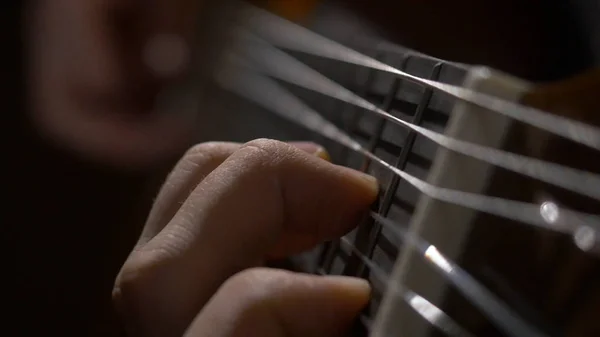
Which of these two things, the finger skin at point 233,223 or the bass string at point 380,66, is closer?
the bass string at point 380,66

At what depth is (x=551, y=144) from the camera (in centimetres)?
33

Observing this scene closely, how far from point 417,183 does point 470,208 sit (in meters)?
0.05

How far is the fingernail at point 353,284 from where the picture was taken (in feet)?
1.40

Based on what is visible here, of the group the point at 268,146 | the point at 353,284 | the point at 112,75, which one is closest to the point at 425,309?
the point at 353,284

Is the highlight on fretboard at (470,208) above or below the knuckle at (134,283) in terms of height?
above

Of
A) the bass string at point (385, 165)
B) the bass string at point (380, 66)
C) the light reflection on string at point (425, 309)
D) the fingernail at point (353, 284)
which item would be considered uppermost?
the bass string at point (380, 66)

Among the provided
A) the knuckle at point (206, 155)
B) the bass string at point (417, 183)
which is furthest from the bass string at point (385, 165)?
the knuckle at point (206, 155)

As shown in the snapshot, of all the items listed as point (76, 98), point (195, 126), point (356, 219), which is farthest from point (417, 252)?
point (76, 98)

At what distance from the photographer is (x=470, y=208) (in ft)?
1.24

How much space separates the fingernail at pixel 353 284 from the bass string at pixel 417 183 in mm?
72

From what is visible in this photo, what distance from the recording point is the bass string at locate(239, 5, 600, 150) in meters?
0.32

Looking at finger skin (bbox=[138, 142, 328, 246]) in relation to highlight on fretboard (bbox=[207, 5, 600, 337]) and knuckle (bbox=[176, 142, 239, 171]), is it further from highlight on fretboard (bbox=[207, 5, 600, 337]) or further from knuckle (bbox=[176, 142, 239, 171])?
highlight on fretboard (bbox=[207, 5, 600, 337])

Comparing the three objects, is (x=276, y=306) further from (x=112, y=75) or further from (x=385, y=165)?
(x=112, y=75)

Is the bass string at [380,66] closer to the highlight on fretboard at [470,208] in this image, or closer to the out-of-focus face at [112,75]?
the highlight on fretboard at [470,208]
